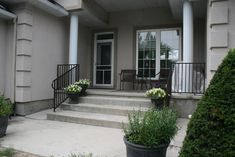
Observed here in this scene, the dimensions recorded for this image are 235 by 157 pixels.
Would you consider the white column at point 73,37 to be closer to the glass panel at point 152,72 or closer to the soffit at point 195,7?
the glass panel at point 152,72

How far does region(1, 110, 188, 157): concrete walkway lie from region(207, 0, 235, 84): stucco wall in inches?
63.0

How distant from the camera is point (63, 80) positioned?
739 centimetres

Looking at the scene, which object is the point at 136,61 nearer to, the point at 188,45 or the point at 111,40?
the point at 111,40

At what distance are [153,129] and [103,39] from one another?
7.29m

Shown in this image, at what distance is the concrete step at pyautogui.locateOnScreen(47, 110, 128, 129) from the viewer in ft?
17.0

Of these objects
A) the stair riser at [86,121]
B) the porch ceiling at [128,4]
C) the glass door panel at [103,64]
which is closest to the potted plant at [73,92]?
the stair riser at [86,121]

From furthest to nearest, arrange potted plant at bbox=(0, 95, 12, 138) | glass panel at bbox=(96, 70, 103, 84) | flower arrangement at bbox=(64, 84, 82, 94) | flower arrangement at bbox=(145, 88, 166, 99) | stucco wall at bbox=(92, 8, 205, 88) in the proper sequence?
1. glass panel at bbox=(96, 70, 103, 84)
2. stucco wall at bbox=(92, 8, 205, 88)
3. flower arrangement at bbox=(64, 84, 82, 94)
4. flower arrangement at bbox=(145, 88, 166, 99)
5. potted plant at bbox=(0, 95, 12, 138)

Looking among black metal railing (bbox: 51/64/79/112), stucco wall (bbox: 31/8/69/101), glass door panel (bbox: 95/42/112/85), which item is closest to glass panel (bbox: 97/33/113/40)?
glass door panel (bbox: 95/42/112/85)

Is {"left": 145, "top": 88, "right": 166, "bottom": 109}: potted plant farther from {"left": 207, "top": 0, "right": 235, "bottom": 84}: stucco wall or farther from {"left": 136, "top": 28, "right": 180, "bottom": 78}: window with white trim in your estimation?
{"left": 136, "top": 28, "right": 180, "bottom": 78}: window with white trim

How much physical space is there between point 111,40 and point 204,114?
785 centimetres

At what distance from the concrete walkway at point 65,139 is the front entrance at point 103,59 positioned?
160 inches

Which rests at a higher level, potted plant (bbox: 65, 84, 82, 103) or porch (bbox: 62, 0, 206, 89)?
porch (bbox: 62, 0, 206, 89)

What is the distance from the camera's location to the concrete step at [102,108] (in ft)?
19.0

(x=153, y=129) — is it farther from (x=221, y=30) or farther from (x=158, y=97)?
(x=221, y=30)
